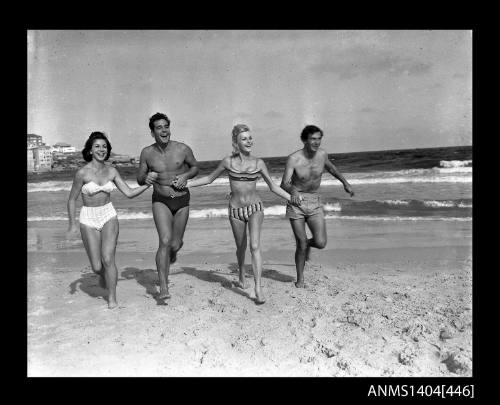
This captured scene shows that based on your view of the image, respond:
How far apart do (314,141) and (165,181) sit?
210cm

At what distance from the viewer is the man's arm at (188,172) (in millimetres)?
5574

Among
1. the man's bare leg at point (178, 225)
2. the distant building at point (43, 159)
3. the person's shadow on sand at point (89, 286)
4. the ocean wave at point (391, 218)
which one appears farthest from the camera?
the distant building at point (43, 159)

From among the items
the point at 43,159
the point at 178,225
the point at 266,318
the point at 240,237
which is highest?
the point at 43,159

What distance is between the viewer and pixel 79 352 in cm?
447

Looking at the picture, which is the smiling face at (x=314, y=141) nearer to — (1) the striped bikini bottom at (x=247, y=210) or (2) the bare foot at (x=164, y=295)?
(1) the striped bikini bottom at (x=247, y=210)

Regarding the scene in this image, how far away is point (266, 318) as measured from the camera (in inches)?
208

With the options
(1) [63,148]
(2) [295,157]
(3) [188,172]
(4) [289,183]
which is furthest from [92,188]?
(1) [63,148]

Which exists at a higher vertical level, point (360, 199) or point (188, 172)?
point (188, 172)

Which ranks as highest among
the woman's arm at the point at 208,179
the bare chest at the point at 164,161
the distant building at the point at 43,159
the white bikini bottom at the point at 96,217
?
the distant building at the point at 43,159

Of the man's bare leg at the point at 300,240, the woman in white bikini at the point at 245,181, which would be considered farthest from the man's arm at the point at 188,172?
the man's bare leg at the point at 300,240

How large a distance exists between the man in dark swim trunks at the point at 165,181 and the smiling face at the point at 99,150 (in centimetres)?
53

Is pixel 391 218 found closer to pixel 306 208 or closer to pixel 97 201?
pixel 306 208

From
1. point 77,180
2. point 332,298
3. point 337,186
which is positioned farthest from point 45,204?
point 332,298

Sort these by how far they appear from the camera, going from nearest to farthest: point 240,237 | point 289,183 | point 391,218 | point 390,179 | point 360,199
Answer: point 240,237, point 289,183, point 391,218, point 360,199, point 390,179
